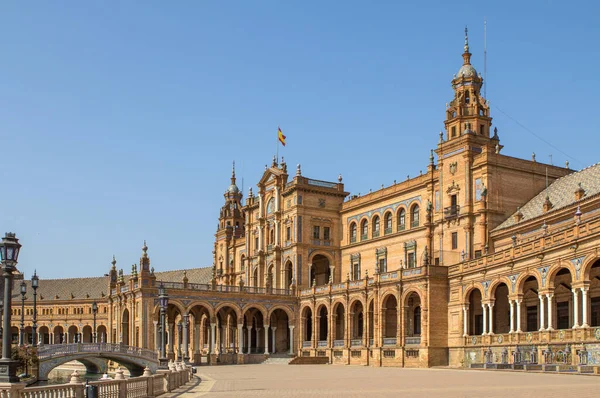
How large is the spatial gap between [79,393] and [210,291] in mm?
57107

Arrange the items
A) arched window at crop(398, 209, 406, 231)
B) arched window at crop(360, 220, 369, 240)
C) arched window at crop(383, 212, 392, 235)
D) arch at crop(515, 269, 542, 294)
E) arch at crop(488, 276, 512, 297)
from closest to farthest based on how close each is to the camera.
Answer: arch at crop(515, 269, 542, 294) → arch at crop(488, 276, 512, 297) → arched window at crop(398, 209, 406, 231) → arched window at crop(383, 212, 392, 235) → arched window at crop(360, 220, 369, 240)

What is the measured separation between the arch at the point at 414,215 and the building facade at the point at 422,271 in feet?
0.48

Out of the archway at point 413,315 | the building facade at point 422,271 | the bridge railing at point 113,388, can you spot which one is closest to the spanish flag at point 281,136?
the building facade at point 422,271

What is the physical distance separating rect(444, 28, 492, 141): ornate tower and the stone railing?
39550mm

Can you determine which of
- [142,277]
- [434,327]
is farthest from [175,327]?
[434,327]

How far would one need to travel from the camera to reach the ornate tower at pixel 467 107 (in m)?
67.1

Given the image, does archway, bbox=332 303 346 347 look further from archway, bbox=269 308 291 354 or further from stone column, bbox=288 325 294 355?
archway, bbox=269 308 291 354

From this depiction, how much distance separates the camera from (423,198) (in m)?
73.5

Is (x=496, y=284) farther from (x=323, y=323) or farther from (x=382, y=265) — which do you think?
(x=323, y=323)

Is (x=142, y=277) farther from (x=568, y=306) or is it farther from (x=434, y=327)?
(x=568, y=306)

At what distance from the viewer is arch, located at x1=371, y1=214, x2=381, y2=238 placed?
80.9 metres

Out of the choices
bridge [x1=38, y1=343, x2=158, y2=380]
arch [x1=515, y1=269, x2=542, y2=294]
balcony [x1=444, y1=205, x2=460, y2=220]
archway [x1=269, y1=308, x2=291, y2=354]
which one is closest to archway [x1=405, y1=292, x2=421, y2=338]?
balcony [x1=444, y1=205, x2=460, y2=220]

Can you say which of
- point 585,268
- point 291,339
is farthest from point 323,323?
point 585,268

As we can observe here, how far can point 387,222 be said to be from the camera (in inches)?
3150
